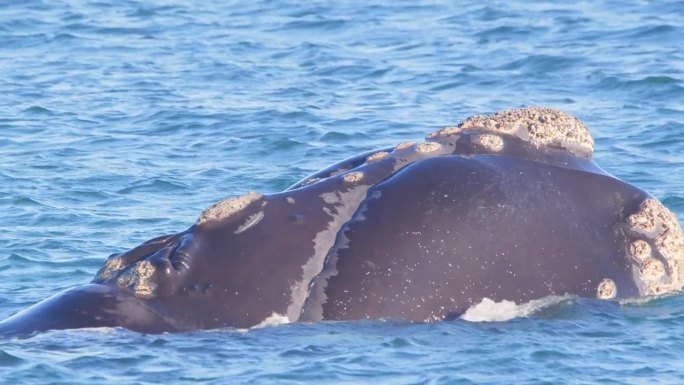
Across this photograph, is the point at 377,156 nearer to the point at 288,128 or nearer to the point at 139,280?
the point at 139,280

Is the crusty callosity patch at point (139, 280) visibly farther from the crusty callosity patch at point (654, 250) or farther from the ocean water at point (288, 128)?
the crusty callosity patch at point (654, 250)

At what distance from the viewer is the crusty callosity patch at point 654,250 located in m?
10.2

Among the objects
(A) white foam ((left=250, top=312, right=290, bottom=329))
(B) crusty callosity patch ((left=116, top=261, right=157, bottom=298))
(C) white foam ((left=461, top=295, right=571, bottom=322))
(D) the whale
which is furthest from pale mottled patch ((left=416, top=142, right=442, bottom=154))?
(B) crusty callosity patch ((left=116, top=261, right=157, bottom=298))

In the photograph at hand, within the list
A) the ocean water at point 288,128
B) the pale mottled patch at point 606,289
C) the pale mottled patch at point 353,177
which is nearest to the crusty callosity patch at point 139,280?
the ocean water at point 288,128

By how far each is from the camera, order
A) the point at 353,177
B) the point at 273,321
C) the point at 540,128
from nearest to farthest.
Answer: the point at 273,321 < the point at 353,177 < the point at 540,128

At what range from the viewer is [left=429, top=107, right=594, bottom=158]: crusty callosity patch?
10.6m

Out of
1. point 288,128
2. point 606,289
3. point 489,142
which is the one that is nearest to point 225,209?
point 489,142

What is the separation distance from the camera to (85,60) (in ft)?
84.1

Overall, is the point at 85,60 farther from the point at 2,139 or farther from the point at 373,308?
the point at 373,308

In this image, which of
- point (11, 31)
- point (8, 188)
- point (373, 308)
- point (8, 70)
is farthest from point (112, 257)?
point (11, 31)

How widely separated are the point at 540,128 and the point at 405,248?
153cm

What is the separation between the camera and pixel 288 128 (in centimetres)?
2023

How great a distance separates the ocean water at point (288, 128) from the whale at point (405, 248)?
15 centimetres

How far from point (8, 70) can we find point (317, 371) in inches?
665
